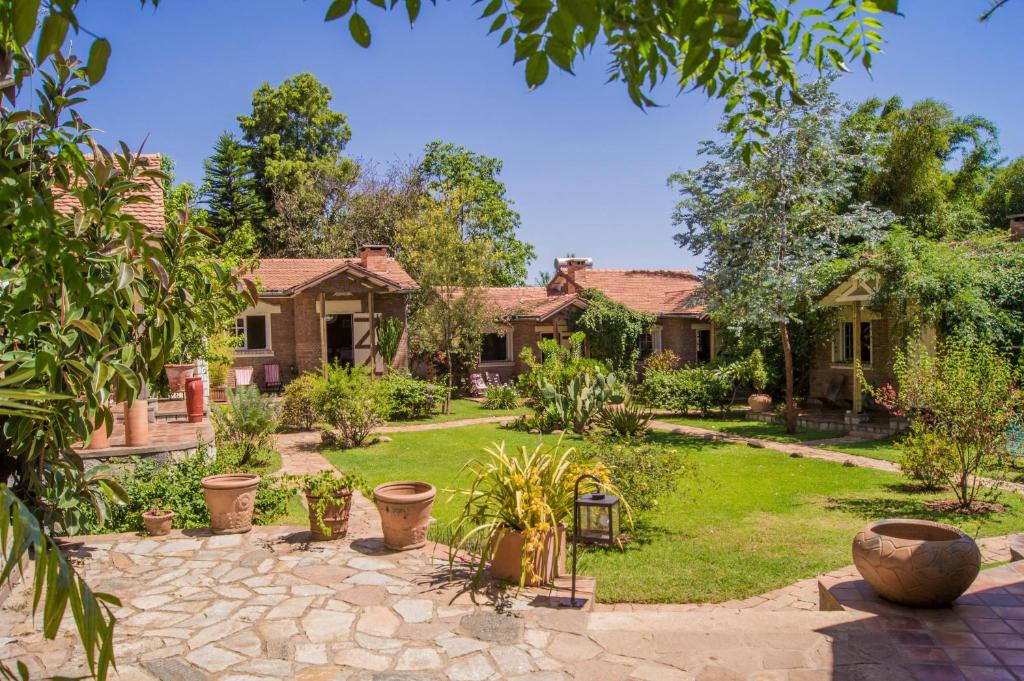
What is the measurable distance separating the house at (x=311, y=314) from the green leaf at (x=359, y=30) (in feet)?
64.5

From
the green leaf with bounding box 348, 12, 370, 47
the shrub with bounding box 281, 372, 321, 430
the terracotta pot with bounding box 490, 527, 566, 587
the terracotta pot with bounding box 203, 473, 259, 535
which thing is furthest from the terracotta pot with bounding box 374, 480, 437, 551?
the shrub with bounding box 281, 372, 321, 430

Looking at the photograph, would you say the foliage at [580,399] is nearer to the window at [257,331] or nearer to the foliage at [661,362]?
the foliage at [661,362]

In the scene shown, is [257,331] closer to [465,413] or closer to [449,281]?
[449,281]

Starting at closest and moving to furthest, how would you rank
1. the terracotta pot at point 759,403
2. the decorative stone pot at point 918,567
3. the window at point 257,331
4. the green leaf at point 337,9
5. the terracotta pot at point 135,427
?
1. the green leaf at point 337,9
2. the decorative stone pot at point 918,567
3. the terracotta pot at point 135,427
4. the terracotta pot at point 759,403
5. the window at point 257,331

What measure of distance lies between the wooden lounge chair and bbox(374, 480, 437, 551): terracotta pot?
16560mm

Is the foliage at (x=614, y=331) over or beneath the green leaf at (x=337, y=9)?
beneath

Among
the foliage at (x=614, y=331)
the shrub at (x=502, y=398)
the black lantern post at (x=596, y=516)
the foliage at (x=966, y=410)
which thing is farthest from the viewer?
the foliage at (x=614, y=331)

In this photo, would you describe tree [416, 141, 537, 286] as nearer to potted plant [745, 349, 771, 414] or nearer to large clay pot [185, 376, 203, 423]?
potted plant [745, 349, 771, 414]

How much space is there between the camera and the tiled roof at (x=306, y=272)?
2197 cm

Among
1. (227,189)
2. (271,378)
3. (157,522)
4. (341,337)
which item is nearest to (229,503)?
(157,522)

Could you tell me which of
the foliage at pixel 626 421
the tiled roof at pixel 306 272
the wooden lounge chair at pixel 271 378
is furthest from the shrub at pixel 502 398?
the wooden lounge chair at pixel 271 378

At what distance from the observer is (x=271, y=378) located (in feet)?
72.3

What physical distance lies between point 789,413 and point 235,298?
1366 cm

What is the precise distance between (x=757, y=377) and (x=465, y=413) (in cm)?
800
